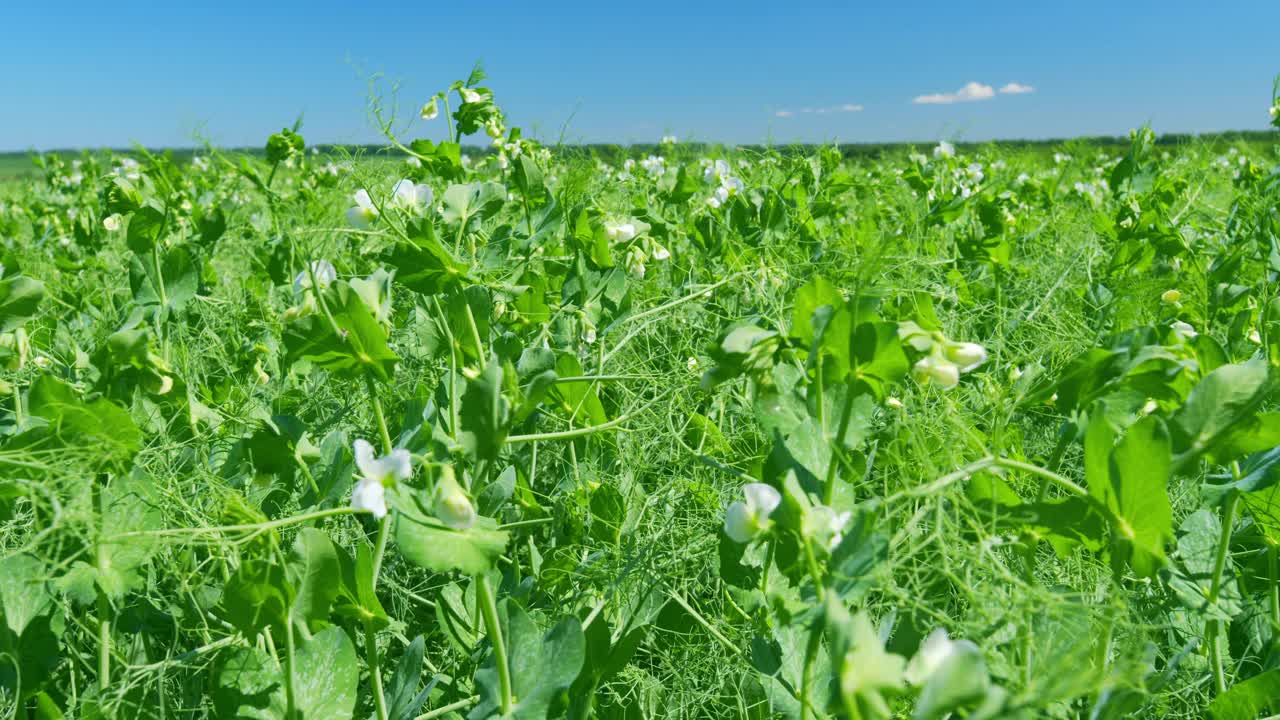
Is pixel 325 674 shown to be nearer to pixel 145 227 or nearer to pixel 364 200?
pixel 364 200

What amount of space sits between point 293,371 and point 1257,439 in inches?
65.9

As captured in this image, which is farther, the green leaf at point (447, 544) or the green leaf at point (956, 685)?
the green leaf at point (447, 544)

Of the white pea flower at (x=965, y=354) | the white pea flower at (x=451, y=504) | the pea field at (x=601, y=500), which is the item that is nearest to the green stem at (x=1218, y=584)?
the pea field at (x=601, y=500)

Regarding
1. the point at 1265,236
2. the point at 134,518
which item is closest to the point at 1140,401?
the point at 134,518

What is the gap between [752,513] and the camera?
2.32 ft

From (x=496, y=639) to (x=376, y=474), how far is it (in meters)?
0.24

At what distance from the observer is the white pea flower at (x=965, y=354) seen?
2.59 feet

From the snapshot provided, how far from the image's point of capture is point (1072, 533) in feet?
2.81

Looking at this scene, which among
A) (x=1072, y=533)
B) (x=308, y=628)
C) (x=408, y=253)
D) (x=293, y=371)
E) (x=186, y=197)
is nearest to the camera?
(x=1072, y=533)

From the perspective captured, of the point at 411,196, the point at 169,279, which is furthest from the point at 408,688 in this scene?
the point at 169,279

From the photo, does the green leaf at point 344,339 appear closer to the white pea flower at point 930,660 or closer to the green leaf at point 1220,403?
the white pea flower at point 930,660

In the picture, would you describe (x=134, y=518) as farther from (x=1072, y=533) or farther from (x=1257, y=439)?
(x=1257, y=439)

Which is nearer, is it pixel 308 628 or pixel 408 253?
pixel 308 628

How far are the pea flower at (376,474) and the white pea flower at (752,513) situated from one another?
28 cm
